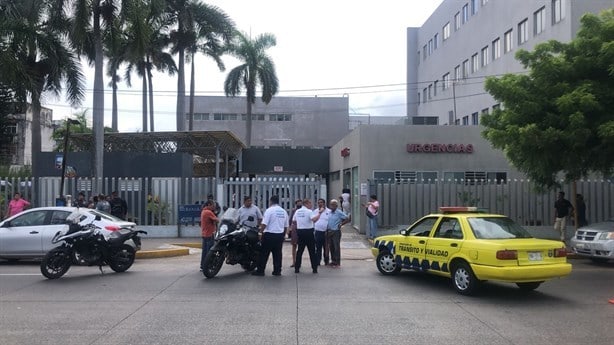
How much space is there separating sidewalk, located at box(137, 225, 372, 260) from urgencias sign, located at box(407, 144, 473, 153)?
487 centimetres

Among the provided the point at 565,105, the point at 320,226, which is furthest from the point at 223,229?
the point at 565,105

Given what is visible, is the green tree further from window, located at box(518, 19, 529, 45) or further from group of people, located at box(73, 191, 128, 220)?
window, located at box(518, 19, 529, 45)

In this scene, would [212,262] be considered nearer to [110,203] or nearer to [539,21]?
[110,203]

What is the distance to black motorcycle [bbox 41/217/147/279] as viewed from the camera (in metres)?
11.3

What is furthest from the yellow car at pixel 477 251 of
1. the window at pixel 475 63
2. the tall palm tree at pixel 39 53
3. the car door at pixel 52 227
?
the window at pixel 475 63

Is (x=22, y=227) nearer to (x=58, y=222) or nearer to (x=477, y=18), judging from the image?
(x=58, y=222)

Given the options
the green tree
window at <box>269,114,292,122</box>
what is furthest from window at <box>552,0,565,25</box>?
window at <box>269,114,292,122</box>

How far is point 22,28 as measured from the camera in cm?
1986

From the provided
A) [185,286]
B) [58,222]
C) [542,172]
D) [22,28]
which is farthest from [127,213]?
[542,172]

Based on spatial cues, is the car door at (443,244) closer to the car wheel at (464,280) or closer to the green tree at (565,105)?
the car wheel at (464,280)

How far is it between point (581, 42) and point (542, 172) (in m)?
3.50

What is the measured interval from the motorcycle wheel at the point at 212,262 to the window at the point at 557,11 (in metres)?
22.7

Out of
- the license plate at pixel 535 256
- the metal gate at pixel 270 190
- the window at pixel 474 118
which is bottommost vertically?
the license plate at pixel 535 256

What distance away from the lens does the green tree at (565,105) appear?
13.3 metres
